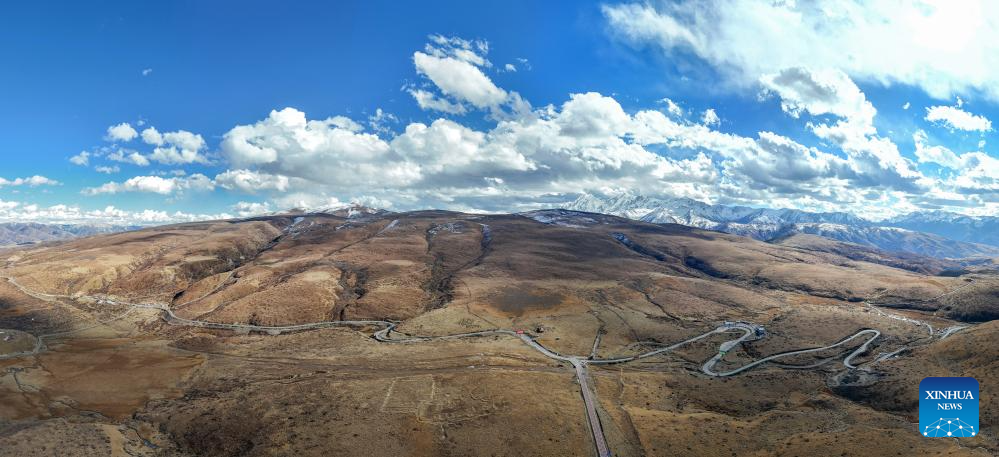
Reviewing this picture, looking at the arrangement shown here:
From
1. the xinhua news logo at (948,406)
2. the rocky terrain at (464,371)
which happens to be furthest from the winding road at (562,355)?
the xinhua news logo at (948,406)

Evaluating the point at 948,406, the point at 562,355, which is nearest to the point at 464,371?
the point at 562,355

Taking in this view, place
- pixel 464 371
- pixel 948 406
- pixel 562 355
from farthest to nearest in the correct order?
pixel 562 355 < pixel 464 371 < pixel 948 406

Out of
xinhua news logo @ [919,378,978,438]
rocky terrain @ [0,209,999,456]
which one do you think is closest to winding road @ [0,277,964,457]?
rocky terrain @ [0,209,999,456]

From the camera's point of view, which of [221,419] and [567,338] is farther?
[567,338]

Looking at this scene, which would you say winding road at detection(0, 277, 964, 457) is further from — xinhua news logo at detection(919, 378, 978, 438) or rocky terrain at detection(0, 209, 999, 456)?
xinhua news logo at detection(919, 378, 978, 438)

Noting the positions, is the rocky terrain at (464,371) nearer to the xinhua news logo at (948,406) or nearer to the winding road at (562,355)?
the winding road at (562,355)

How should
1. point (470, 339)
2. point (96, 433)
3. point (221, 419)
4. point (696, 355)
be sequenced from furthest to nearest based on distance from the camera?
point (470, 339) → point (696, 355) → point (221, 419) → point (96, 433)

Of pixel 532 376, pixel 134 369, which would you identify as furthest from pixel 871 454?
pixel 134 369

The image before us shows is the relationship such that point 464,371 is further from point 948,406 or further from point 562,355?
point 948,406

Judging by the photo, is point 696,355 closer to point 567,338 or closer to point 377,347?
point 567,338
